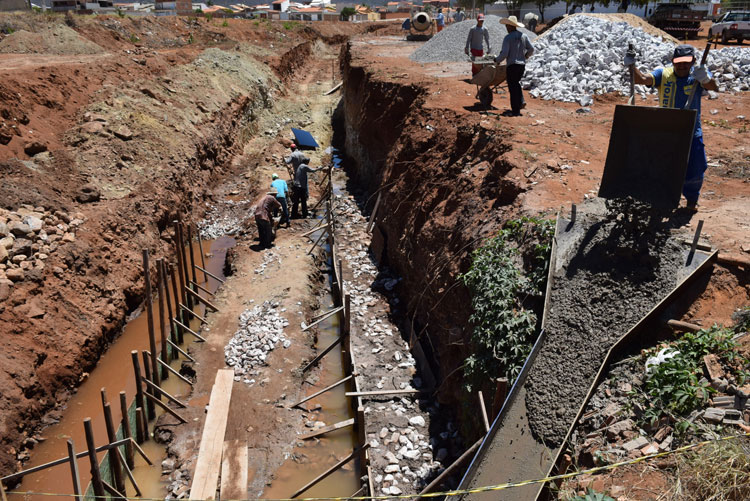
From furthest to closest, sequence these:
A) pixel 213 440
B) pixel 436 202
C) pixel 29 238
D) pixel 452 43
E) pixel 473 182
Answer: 1. pixel 452 43
2. pixel 436 202
3. pixel 29 238
4. pixel 473 182
5. pixel 213 440

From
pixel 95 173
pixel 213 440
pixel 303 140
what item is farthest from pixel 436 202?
pixel 303 140

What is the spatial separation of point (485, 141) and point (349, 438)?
647 cm

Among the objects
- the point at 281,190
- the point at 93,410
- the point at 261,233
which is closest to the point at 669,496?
the point at 93,410

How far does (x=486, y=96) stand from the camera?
43.8 ft

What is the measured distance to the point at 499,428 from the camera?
5.90m

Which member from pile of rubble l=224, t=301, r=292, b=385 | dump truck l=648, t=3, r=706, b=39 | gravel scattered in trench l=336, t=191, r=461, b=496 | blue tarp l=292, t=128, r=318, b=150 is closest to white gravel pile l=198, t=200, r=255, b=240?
gravel scattered in trench l=336, t=191, r=461, b=496

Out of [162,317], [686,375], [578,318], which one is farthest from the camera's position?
[162,317]

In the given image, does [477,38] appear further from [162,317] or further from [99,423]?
[99,423]

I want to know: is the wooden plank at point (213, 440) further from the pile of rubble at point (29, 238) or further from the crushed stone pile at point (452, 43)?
the crushed stone pile at point (452, 43)

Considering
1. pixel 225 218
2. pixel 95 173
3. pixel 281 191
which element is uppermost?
pixel 95 173

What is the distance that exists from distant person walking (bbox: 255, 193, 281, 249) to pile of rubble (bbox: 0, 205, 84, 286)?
4.09 metres

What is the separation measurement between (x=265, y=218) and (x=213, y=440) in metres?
7.00

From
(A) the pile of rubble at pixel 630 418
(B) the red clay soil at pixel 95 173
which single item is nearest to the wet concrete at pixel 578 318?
(A) the pile of rubble at pixel 630 418

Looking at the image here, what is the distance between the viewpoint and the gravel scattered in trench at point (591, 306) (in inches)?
232
